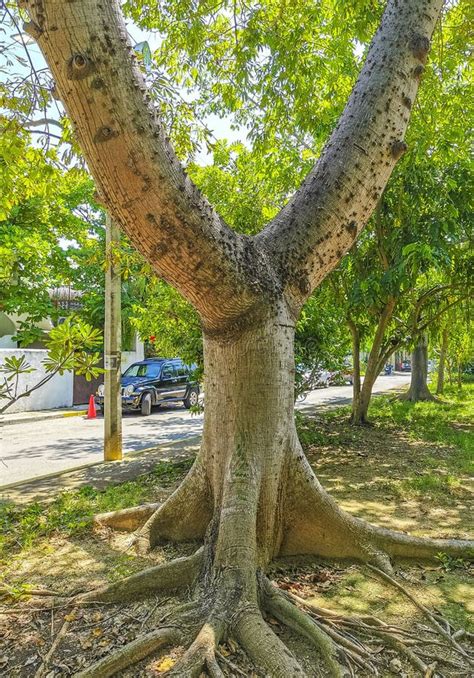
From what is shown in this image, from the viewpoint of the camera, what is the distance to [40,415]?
1392 centimetres

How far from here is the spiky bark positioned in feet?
7.41

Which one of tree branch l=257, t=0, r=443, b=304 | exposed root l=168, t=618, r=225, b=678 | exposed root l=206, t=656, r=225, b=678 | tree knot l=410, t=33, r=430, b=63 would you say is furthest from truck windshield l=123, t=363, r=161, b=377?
exposed root l=206, t=656, r=225, b=678

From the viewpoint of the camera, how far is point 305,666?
7.52 feet

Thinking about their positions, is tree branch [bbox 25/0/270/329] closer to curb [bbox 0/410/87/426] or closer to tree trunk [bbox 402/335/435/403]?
curb [bbox 0/410/87/426]

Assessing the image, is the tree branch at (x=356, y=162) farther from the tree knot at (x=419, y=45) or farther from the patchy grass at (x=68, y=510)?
the patchy grass at (x=68, y=510)

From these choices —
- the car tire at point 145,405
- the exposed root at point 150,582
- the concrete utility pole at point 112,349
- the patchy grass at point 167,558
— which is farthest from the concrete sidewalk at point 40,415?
the exposed root at point 150,582

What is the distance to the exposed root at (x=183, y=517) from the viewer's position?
359cm

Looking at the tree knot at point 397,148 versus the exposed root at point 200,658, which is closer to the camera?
the exposed root at point 200,658

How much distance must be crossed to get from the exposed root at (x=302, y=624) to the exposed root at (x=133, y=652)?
0.57 m

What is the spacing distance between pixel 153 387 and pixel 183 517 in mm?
11151

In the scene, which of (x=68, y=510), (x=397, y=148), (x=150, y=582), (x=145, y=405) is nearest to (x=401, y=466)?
(x=68, y=510)

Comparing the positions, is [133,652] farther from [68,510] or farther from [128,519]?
[68,510]

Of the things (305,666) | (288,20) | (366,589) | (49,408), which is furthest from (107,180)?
(49,408)

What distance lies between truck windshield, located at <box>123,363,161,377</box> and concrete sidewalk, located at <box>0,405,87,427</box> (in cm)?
191
